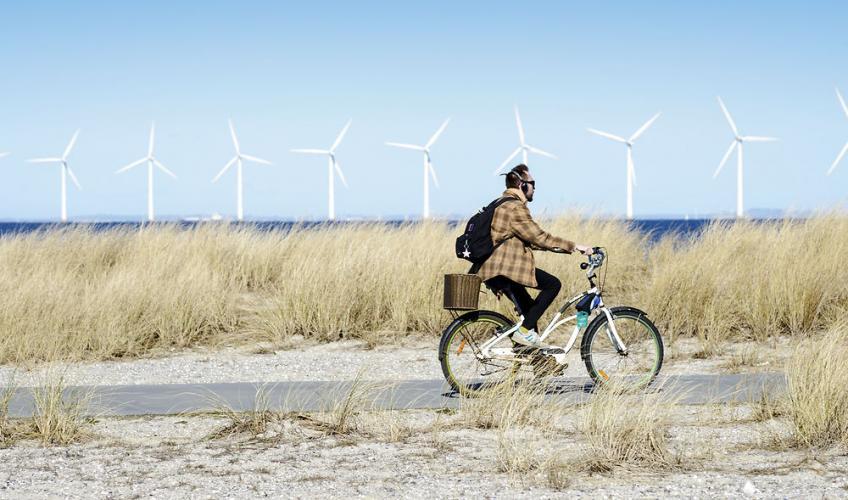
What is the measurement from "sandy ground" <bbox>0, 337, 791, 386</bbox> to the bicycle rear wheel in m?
1.95

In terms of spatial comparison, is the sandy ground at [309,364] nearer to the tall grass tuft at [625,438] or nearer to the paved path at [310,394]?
the paved path at [310,394]

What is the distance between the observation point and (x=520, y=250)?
8727 millimetres

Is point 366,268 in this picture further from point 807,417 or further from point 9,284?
point 807,417

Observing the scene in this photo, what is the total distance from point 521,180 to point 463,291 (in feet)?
3.84

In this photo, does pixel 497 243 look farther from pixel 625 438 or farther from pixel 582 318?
pixel 625 438

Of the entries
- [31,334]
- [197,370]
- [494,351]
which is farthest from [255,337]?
[494,351]

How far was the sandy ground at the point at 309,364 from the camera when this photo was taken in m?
11.0

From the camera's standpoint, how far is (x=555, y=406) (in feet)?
26.8

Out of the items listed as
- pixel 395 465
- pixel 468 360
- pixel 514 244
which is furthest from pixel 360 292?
pixel 395 465

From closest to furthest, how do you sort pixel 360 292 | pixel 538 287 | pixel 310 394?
pixel 538 287 → pixel 310 394 → pixel 360 292

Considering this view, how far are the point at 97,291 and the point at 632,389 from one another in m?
8.40

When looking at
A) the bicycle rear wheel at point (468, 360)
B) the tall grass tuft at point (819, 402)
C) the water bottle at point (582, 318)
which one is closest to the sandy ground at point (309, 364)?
the water bottle at point (582, 318)

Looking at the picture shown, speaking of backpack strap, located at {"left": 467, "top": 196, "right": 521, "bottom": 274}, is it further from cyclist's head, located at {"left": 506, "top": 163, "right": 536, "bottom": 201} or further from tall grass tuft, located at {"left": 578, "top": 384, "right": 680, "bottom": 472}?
tall grass tuft, located at {"left": 578, "top": 384, "right": 680, "bottom": 472}

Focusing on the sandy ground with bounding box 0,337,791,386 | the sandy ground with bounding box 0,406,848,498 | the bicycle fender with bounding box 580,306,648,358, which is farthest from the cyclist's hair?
the sandy ground with bounding box 0,337,791,386
